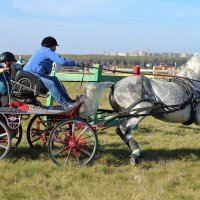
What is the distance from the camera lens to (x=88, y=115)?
7.19 metres

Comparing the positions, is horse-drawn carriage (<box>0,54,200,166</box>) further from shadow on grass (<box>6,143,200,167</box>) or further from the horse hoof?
shadow on grass (<box>6,143,200,167</box>)

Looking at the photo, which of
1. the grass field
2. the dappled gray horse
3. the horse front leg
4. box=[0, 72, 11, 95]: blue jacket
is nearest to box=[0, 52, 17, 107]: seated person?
box=[0, 72, 11, 95]: blue jacket

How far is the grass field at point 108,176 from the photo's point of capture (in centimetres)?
565

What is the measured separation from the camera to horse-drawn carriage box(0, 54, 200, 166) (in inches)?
270

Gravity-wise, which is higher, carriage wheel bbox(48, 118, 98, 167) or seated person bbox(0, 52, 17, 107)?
seated person bbox(0, 52, 17, 107)

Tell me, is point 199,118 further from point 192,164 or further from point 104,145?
point 104,145

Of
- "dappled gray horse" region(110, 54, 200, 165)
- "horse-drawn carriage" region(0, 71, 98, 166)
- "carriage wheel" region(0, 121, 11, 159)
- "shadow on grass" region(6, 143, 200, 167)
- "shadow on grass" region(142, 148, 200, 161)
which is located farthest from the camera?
"shadow on grass" region(142, 148, 200, 161)

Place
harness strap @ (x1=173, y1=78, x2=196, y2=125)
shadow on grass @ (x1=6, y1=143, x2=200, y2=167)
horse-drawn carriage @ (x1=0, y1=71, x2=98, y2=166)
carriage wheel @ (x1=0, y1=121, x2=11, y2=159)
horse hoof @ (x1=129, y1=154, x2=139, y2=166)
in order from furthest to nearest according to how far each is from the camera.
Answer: harness strap @ (x1=173, y1=78, x2=196, y2=125) < shadow on grass @ (x1=6, y1=143, x2=200, y2=167) < horse hoof @ (x1=129, y1=154, x2=139, y2=166) < horse-drawn carriage @ (x1=0, y1=71, x2=98, y2=166) < carriage wheel @ (x1=0, y1=121, x2=11, y2=159)

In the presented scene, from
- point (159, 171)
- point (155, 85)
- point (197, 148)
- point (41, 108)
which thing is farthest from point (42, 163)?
point (197, 148)

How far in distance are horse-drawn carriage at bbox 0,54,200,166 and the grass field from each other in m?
0.27

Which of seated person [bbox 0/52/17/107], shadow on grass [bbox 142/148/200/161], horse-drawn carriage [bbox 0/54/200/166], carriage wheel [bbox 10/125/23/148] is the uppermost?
seated person [bbox 0/52/17/107]

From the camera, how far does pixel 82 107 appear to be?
7105 mm

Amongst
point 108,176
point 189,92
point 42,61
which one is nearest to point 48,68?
point 42,61

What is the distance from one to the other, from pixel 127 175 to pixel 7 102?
8.47 ft
